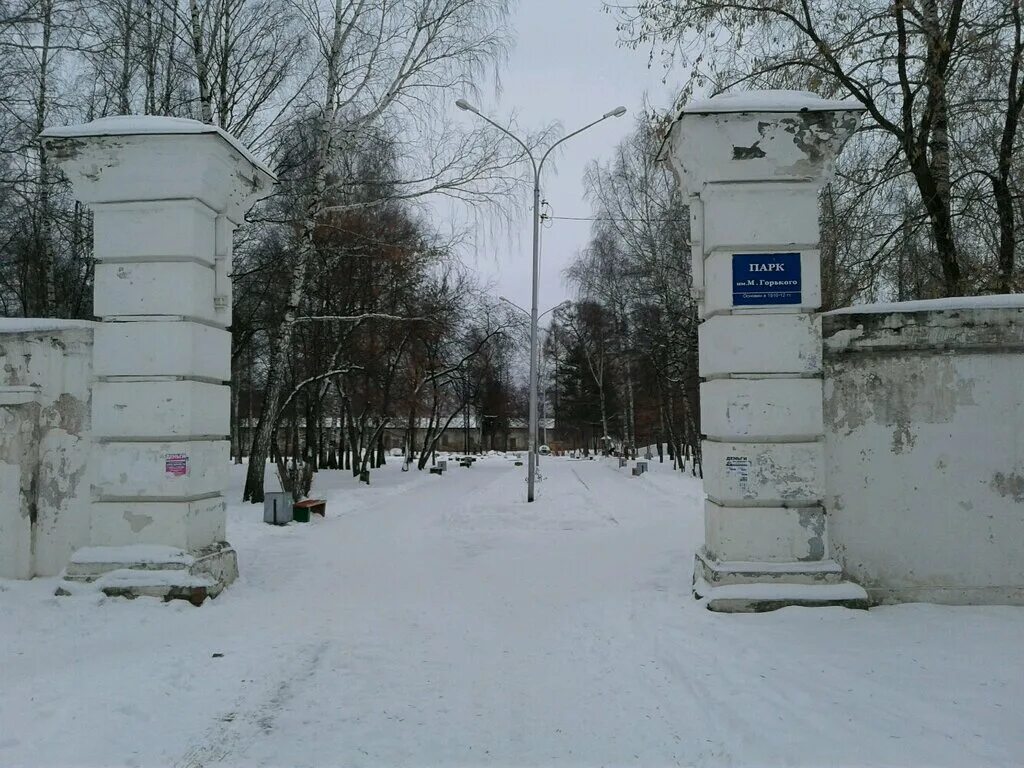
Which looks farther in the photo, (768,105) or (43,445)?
(43,445)

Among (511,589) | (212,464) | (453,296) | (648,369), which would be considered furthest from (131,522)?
(648,369)

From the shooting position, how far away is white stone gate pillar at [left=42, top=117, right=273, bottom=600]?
639 centimetres

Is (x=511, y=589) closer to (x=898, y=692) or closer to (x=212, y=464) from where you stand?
(x=212, y=464)

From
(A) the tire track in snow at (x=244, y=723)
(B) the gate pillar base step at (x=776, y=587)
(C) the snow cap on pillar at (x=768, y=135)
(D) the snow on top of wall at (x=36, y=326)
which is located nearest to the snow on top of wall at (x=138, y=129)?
(D) the snow on top of wall at (x=36, y=326)

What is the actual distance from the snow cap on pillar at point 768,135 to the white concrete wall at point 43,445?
584cm

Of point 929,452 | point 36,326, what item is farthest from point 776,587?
point 36,326

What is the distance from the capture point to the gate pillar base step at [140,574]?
6176 mm

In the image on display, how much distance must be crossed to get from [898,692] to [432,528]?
341 inches

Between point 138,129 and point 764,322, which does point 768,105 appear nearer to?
point 764,322

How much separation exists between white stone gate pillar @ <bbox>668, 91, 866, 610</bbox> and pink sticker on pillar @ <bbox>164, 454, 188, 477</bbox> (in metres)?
4.76

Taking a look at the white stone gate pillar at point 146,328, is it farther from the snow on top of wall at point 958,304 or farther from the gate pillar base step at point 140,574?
the snow on top of wall at point 958,304

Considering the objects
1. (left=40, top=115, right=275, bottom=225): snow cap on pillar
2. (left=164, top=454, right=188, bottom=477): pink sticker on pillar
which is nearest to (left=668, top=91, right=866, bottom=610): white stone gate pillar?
(left=40, top=115, right=275, bottom=225): snow cap on pillar

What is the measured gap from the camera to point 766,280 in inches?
241

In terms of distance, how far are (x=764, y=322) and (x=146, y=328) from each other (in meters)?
5.51
